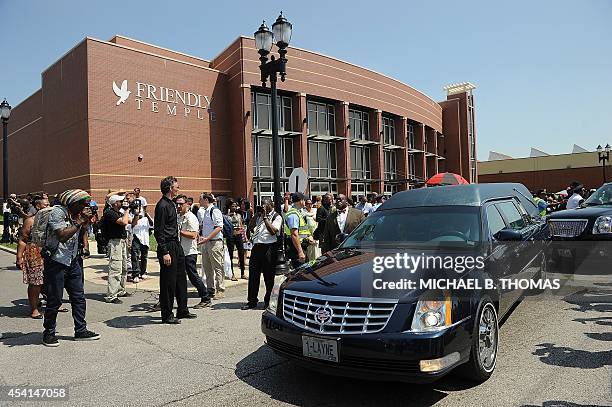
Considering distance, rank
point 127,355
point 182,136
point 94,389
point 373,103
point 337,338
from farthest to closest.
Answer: point 373,103 < point 182,136 < point 127,355 < point 94,389 < point 337,338

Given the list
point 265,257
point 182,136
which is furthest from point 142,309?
point 182,136

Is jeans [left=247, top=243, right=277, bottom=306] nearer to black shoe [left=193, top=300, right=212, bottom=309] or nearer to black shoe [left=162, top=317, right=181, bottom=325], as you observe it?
black shoe [left=193, top=300, right=212, bottom=309]

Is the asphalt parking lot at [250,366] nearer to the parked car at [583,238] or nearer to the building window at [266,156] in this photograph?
the parked car at [583,238]

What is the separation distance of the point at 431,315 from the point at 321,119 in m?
34.0

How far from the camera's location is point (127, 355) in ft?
17.3

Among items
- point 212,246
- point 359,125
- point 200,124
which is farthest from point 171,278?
point 359,125

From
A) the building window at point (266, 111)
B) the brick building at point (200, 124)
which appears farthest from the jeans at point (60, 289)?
the building window at point (266, 111)

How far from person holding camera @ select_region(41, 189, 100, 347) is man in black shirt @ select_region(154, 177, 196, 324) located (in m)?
0.98

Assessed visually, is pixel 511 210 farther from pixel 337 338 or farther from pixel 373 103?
pixel 373 103

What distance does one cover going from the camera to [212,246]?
8438 millimetres

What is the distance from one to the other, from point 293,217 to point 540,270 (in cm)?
Answer: 385

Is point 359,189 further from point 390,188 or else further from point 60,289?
point 60,289

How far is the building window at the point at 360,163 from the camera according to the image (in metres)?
39.3

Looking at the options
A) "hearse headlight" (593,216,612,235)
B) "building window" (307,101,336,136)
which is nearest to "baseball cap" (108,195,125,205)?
"hearse headlight" (593,216,612,235)
